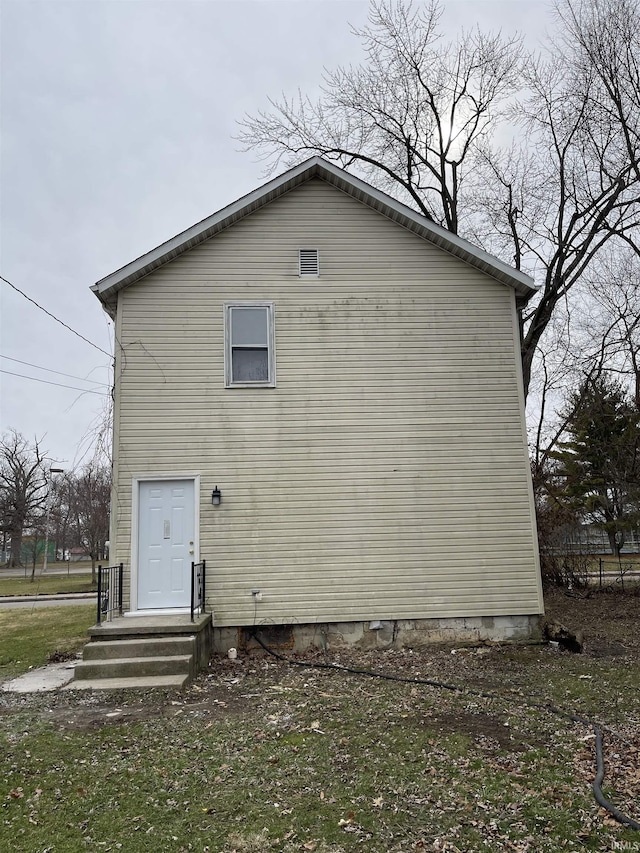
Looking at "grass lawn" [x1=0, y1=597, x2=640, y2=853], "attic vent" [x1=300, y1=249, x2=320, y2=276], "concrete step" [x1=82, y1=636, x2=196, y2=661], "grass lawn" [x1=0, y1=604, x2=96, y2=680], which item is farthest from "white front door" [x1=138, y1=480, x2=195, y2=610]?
"attic vent" [x1=300, y1=249, x2=320, y2=276]

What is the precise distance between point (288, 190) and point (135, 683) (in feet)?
25.3

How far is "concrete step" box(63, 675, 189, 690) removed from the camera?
22.8ft

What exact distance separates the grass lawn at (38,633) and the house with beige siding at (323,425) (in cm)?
220

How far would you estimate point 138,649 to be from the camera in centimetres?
761

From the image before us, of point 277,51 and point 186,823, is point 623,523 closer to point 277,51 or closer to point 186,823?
point 277,51

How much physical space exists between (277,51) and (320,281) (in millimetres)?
6387

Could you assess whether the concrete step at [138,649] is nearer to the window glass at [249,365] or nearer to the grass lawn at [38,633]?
the grass lawn at [38,633]

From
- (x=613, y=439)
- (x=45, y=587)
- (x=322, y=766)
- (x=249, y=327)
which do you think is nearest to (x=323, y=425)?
(x=249, y=327)

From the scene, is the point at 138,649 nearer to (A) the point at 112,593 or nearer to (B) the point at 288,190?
(A) the point at 112,593

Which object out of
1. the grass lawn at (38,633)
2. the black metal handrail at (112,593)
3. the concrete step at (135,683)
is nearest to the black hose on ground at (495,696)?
the concrete step at (135,683)

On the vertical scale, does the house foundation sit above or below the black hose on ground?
above

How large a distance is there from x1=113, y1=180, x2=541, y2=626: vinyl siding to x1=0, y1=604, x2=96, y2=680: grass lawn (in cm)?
254

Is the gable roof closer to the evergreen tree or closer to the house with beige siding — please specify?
the house with beige siding

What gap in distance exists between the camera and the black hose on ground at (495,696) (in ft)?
12.8
